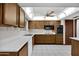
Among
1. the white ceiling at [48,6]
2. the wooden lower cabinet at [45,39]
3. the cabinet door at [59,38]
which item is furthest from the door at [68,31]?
the white ceiling at [48,6]

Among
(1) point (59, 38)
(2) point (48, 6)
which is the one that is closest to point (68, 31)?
(1) point (59, 38)

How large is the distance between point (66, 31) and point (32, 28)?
112 inches

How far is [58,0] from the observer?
1688 millimetres

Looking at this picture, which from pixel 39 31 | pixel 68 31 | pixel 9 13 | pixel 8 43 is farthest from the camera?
pixel 39 31

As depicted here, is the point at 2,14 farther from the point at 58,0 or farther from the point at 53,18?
the point at 53,18

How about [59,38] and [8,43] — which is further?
[59,38]

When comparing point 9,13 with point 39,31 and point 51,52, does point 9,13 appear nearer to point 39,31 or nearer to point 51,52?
point 51,52

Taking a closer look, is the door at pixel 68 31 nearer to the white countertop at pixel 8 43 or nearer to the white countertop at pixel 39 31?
the white countertop at pixel 39 31

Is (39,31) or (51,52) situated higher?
(39,31)

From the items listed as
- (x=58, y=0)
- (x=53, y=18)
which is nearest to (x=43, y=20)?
(x=53, y=18)

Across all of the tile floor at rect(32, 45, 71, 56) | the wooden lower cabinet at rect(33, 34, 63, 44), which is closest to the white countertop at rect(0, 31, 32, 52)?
the tile floor at rect(32, 45, 71, 56)

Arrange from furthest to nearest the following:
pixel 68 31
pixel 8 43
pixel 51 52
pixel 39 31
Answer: pixel 39 31 → pixel 68 31 → pixel 51 52 → pixel 8 43

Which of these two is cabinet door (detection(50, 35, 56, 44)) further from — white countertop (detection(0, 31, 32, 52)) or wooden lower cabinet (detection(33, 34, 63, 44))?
white countertop (detection(0, 31, 32, 52))

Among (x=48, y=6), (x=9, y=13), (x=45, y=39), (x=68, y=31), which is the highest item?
(x=48, y=6)
